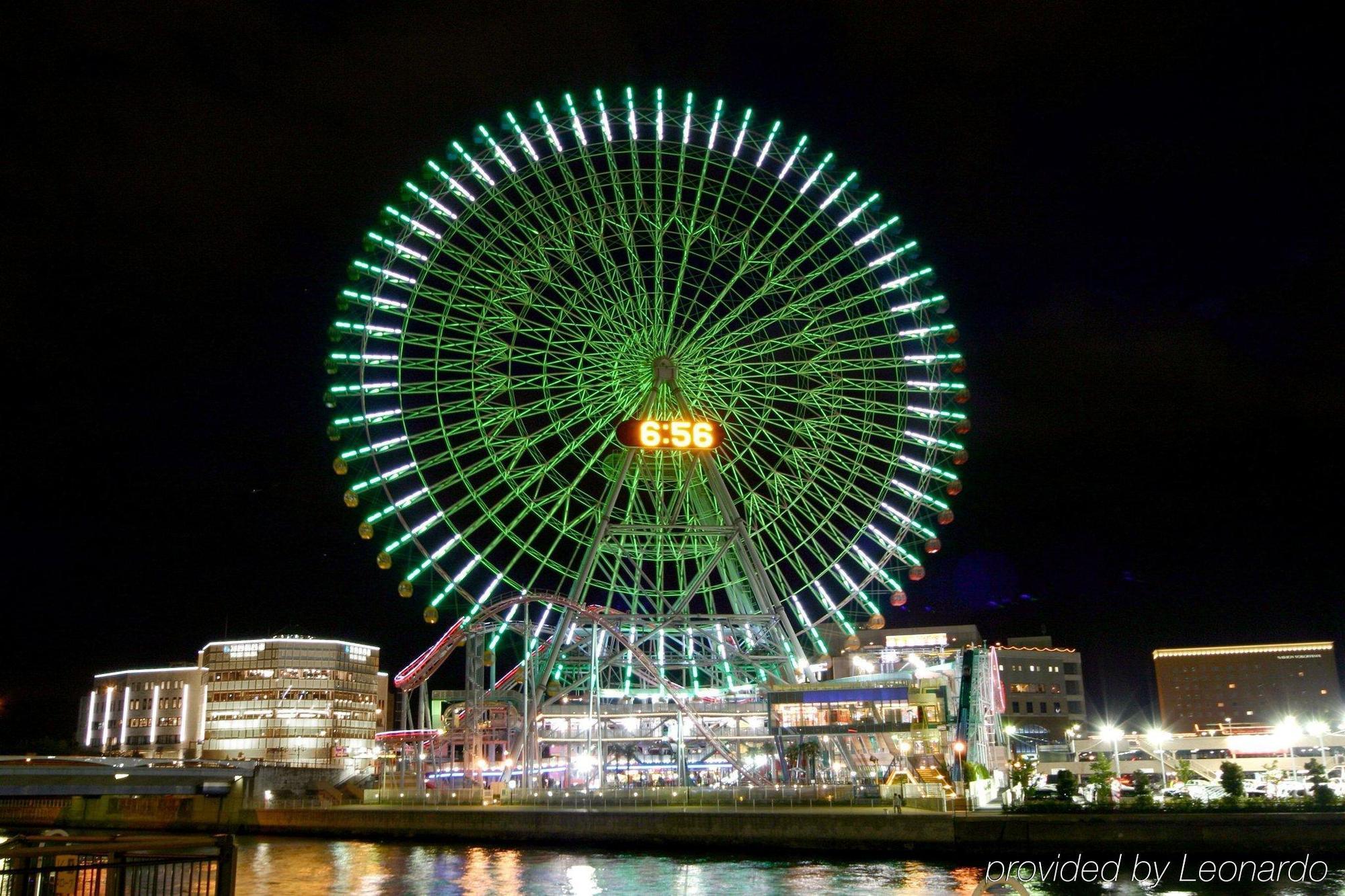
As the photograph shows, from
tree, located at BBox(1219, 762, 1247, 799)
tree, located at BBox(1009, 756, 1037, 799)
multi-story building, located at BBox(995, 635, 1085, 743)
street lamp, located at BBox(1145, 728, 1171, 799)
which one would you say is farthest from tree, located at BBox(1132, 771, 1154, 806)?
multi-story building, located at BBox(995, 635, 1085, 743)

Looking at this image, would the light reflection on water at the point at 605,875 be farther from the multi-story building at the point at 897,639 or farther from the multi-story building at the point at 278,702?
the multi-story building at the point at 278,702

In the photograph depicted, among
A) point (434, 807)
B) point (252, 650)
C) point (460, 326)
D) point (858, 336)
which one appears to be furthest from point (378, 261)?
point (252, 650)

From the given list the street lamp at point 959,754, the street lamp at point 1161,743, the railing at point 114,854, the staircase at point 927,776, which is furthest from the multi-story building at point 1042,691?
the railing at point 114,854

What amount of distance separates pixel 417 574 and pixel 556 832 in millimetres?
13568

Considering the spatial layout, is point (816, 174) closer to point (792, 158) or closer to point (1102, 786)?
point (792, 158)

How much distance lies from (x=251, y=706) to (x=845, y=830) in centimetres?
9599

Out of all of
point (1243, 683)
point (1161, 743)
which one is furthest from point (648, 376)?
point (1243, 683)

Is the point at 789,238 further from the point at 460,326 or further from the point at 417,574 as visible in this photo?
the point at 417,574

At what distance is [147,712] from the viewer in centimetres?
13288

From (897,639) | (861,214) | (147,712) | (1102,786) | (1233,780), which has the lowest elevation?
(1102,786)

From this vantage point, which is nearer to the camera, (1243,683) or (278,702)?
(278,702)

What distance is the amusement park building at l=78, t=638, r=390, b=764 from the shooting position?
416 ft

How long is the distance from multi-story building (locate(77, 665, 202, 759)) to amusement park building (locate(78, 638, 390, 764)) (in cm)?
10

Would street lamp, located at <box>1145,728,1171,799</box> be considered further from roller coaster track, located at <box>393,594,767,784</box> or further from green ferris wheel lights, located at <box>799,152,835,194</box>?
green ferris wheel lights, located at <box>799,152,835,194</box>
